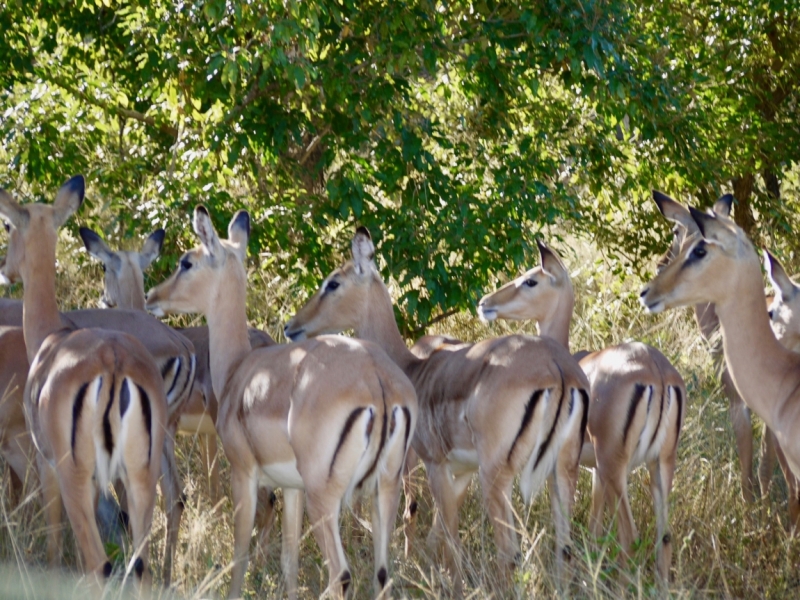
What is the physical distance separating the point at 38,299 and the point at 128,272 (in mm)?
1676

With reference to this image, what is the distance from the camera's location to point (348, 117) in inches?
258

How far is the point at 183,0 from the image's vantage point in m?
5.91

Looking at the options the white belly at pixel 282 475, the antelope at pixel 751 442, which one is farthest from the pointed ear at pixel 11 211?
the antelope at pixel 751 442

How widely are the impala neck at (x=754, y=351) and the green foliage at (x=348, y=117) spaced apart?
69.7 inches

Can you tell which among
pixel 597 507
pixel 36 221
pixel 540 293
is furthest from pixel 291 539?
pixel 540 293

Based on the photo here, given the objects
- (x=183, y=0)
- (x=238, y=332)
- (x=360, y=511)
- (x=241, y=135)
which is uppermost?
(x=183, y=0)

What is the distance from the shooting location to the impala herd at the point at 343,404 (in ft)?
13.5

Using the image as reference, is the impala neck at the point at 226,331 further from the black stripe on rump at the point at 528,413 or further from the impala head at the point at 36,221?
the black stripe on rump at the point at 528,413

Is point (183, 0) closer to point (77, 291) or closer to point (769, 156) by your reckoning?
point (77, 291)

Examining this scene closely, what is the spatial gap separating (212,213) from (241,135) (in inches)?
18.9

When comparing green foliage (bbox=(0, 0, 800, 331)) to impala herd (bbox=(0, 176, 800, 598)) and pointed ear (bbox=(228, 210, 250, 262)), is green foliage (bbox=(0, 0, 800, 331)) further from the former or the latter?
impala herd (bbox=(0, 176, 800, 598))

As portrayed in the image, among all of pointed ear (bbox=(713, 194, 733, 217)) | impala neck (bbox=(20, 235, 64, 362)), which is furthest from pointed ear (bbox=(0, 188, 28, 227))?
pointed ear (bbox=(713, 194, 733, 217))

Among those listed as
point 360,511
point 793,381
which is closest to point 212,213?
point 360,511

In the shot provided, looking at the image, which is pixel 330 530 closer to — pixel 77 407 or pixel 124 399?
pixel 124 399
